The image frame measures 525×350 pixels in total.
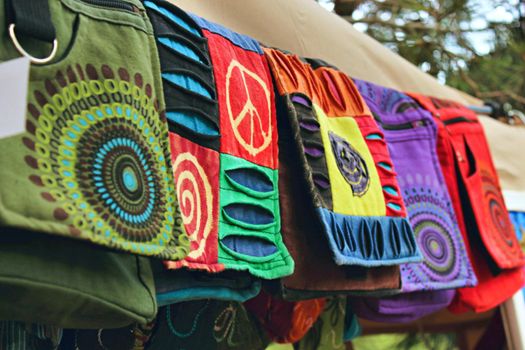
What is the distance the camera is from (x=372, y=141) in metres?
1.01

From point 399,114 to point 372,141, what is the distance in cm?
17

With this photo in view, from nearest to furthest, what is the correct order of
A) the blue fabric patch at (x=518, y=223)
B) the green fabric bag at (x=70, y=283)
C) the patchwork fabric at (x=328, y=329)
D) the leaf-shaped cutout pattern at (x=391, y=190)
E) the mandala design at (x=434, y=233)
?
1. the green fabric bag at (x=70, y=283)
2. the leaf-shaped cutout pattern at (x=391, y=190)
3. the mandala design at (x=434, y=233)
4. the patchwork fabric at (x=328, y=329)
5. the blue fabric patch at (x=518, y=223)

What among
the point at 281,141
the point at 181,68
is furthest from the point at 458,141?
the point at 181,68

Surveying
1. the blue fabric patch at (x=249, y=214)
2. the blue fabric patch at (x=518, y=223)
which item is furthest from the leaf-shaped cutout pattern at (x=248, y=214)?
the blue fabric patch at (x=518, y=223)

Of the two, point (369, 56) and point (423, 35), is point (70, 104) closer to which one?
point (369, 56)

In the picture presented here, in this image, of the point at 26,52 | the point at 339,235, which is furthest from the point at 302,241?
the point at 26,52

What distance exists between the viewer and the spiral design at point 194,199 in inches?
27.4

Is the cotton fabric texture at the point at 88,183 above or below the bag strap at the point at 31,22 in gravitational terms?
below

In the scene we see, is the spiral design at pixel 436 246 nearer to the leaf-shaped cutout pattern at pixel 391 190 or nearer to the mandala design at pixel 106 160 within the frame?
the leaf-shaped cutout pattern at pixel 391 190

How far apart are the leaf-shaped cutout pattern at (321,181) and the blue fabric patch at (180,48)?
0.60 feet

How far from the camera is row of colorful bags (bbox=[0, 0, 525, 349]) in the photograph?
552mm

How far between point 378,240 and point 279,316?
172mm

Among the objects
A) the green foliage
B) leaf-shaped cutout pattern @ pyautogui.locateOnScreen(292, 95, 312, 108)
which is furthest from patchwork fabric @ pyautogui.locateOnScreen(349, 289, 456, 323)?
the green foliage

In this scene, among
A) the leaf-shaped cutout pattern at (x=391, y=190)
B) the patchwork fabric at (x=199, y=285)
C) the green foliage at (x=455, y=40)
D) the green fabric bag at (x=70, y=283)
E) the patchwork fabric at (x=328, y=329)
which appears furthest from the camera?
the green foliage at (x=455, y=40)
